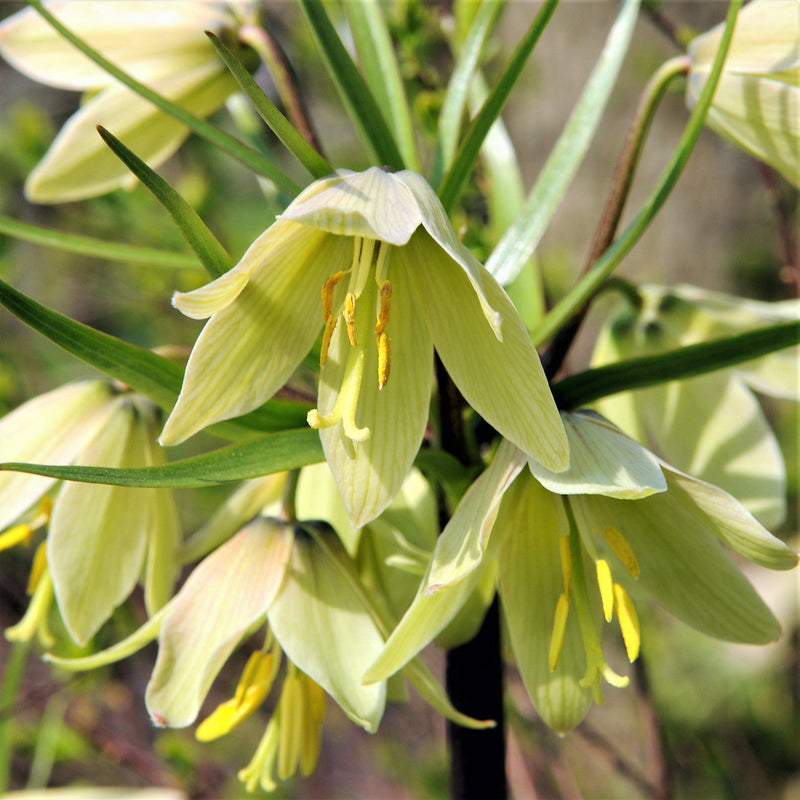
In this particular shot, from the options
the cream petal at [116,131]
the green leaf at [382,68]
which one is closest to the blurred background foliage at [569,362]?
the cream petal at [116,131]

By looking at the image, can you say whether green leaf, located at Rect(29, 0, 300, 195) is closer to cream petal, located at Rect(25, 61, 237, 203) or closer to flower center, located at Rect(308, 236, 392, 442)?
flower center, located at Rect(308, 236, 392, 442)

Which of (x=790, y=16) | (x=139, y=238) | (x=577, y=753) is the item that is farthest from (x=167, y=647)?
(x=577, y=753)

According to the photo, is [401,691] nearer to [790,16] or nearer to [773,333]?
[773,333]

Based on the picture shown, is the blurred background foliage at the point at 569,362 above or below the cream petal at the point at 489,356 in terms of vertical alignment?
below

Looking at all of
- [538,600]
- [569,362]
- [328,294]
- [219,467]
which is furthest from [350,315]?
[569,362]

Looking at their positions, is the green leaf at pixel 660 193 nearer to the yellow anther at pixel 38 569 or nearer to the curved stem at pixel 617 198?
the curved stem at pixel 617 198

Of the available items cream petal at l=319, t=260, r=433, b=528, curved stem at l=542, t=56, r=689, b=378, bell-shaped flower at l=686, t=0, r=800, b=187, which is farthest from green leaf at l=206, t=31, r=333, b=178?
bell-shaped flower at l=686, t=0, r=800, b=187

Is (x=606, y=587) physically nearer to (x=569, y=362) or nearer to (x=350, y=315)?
(x=350, y=315)
